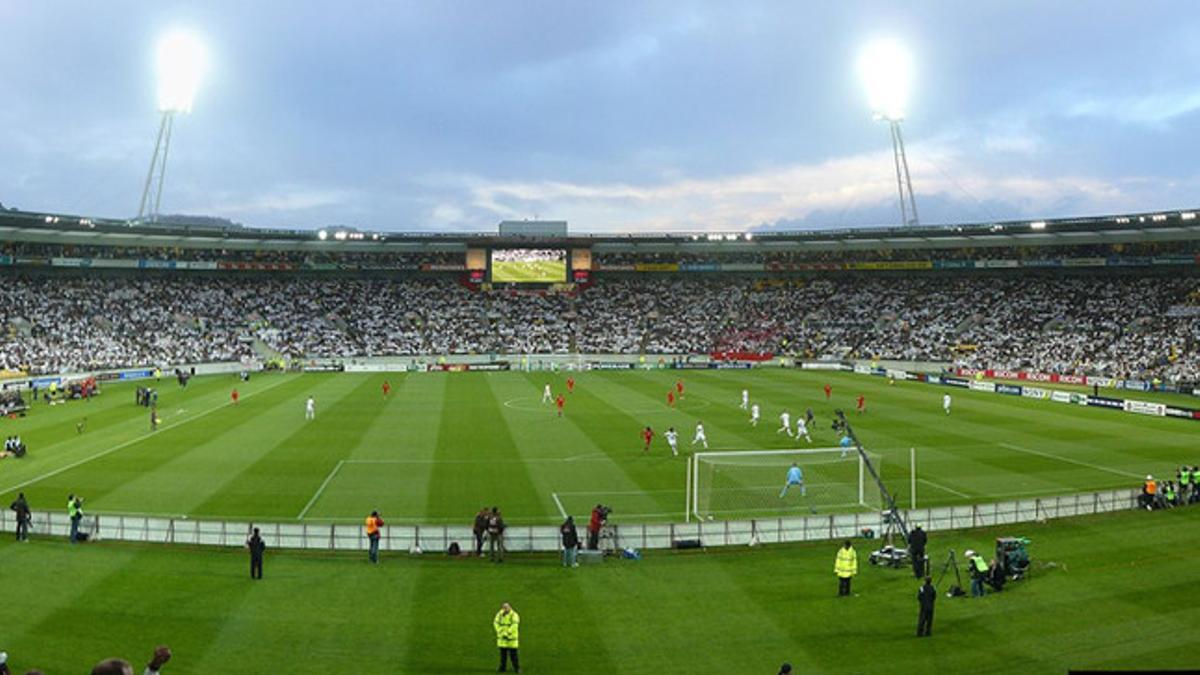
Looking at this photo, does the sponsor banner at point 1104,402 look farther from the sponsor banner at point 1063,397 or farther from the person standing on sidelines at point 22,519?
the person standing on sidelines at point 22,519

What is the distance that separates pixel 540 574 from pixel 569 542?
1.05 meters

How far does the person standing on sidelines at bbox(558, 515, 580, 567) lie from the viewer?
66.1ft

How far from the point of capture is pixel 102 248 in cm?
8150

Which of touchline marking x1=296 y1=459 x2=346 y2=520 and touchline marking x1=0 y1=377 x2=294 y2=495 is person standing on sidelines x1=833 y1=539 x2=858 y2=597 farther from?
touchline marking x1=0 y1=377 x2=294 y2=495

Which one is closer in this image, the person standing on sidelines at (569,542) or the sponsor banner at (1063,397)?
the person standing on sidelines at (569,542)

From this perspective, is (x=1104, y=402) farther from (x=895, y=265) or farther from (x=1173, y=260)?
(x=895, y=265)

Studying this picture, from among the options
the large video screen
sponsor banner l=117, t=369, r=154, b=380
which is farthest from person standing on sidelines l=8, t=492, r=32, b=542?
the large video screen

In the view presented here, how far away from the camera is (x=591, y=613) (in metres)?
→ 17.2

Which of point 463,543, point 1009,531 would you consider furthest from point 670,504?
point 1009,531

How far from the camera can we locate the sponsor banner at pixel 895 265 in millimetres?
91188

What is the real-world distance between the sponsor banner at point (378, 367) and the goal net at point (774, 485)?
172 feet

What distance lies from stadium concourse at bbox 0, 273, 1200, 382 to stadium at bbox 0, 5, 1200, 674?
0.45m

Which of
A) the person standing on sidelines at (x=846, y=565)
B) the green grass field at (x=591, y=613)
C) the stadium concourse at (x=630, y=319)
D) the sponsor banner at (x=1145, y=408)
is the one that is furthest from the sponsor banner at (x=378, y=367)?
the person standing on sidelines at (x=846, y=565)

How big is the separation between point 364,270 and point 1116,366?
78.4 metres
